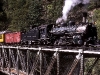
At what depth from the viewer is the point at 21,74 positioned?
2416 centimetres

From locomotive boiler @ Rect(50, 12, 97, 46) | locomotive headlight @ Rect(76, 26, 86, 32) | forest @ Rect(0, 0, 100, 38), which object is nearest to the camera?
locomotive boiler @ Rect(50, 12, 97, 46)

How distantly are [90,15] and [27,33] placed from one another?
101ft

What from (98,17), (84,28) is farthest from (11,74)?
(98,17)

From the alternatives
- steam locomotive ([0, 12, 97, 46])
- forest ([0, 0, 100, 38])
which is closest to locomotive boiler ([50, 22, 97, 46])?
steam locomotive ([0, 12, 97, 46])

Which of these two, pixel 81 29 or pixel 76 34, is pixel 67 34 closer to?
pixel 76 34

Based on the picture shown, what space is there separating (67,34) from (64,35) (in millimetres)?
558

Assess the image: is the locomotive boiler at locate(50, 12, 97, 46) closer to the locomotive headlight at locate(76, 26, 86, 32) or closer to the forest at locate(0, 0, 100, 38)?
the locomotive headlight at locate(76, 26, 86, 32)

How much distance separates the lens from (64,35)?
21953 mm

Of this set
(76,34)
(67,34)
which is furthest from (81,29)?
(67,34)

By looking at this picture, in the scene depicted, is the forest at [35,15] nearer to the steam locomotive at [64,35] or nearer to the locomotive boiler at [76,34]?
the steam locomotive at [64,35]

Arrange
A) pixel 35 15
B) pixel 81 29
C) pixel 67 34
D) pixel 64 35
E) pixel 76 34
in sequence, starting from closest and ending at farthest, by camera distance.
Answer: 1. pixel 81 29
2. pixel 76 34
3. pixel 67 34
4. pixel 64 35
5. pixel 35 15

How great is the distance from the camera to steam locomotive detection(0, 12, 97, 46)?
2002 cm

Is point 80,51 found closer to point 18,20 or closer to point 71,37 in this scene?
point 71,37

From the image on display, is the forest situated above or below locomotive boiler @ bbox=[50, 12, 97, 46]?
above
